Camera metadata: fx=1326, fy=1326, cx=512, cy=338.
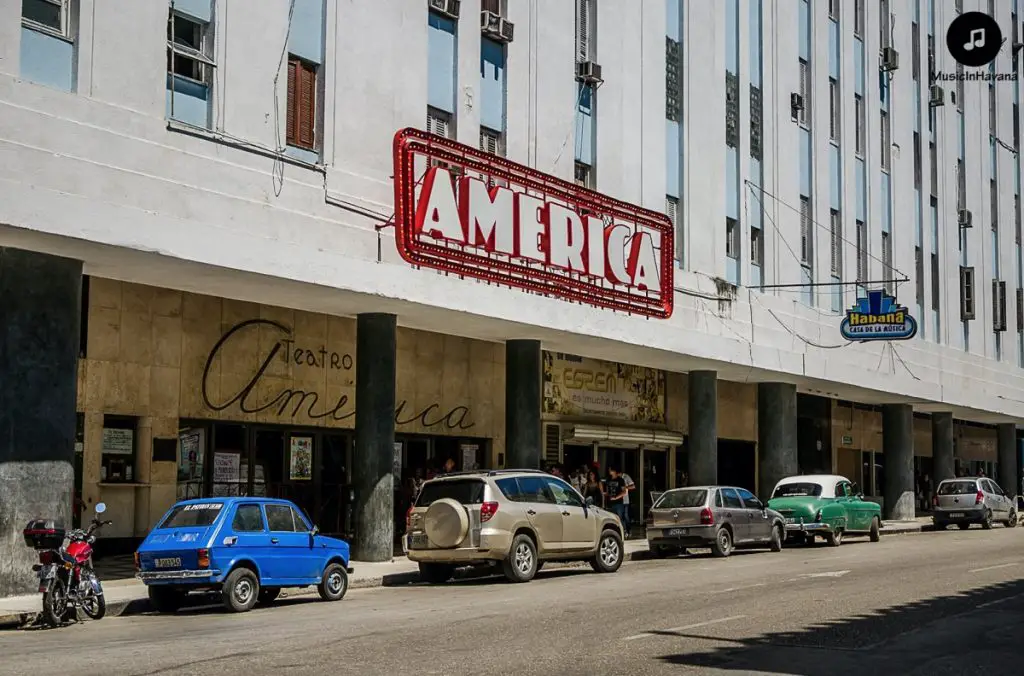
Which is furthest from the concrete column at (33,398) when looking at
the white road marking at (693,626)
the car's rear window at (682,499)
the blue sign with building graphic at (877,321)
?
the blue sign with building graphic at (877,321)

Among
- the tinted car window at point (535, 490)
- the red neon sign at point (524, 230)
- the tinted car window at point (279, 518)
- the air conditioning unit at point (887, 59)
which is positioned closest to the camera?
the tinted car window at point (279, 518)

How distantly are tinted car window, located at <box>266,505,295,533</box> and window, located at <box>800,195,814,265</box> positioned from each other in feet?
81.8

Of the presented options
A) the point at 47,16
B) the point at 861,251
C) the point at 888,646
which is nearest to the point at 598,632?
the point at 888,646

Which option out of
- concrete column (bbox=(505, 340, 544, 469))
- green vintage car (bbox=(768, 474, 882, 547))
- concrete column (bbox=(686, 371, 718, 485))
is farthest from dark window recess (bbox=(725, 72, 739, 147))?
concrete column (bbox=(505, 340, 544, 469))

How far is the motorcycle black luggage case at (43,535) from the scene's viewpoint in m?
15.9

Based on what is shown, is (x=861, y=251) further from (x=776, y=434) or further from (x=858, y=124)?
(x=776, y=434)

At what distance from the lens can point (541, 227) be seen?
87.7 ft

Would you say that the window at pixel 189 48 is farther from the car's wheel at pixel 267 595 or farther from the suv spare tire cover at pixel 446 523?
the car's wheel at pixel 267 595

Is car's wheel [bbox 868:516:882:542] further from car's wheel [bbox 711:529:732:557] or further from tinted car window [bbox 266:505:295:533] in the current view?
tinted car window [bbox 266:505:295:533]

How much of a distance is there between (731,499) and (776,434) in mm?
11893

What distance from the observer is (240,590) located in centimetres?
1705

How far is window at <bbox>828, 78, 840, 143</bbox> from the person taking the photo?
42375 mm

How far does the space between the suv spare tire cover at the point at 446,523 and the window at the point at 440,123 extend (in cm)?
825

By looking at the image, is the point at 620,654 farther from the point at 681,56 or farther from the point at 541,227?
the point at 681,56
